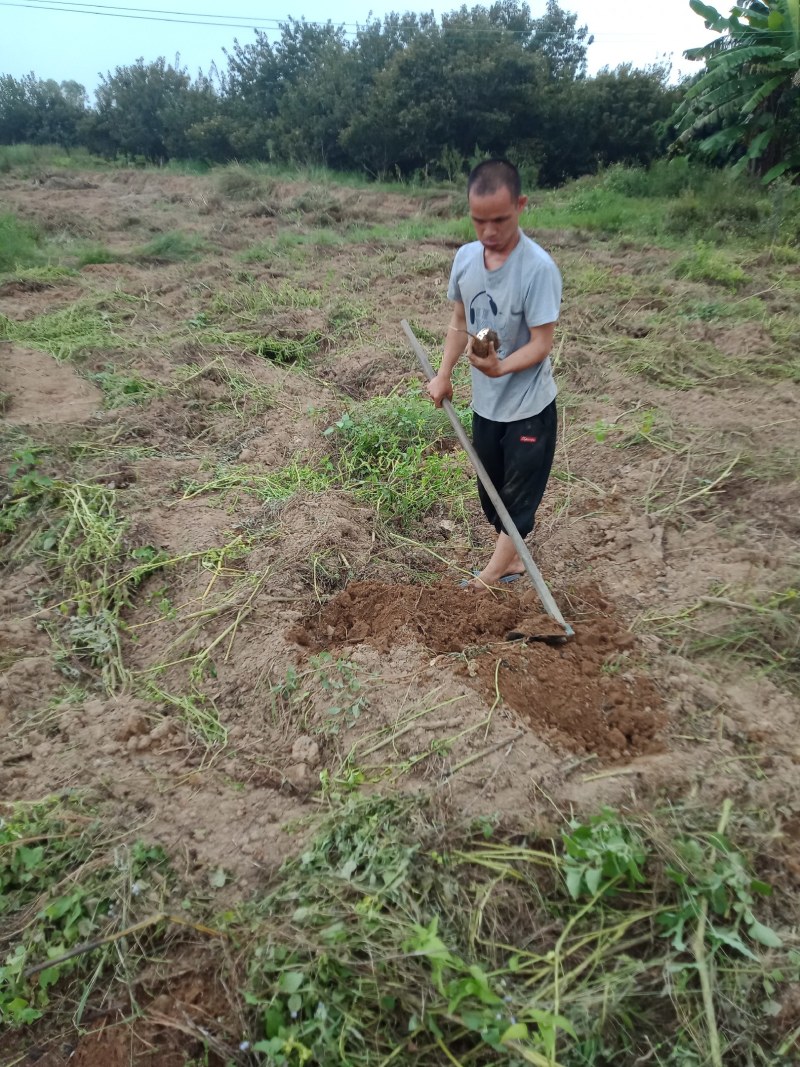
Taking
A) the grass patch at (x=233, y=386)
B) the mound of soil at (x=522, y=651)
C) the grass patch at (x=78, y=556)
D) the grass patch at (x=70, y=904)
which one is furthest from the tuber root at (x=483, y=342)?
the grass patch at (x=233, y=386)

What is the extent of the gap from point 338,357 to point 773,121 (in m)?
9.48

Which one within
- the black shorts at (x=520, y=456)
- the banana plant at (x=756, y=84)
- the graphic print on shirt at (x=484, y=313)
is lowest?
the black shorts at (x=520, y=456)

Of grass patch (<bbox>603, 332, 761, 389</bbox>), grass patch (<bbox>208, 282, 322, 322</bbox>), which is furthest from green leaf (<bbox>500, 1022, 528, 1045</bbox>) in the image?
grass patch (<bbox>208, 282, 322, 322</bbox>)

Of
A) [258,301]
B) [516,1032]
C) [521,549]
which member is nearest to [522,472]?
[521,549]

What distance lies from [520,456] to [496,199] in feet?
3.05

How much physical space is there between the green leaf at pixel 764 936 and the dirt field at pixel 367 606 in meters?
0.16

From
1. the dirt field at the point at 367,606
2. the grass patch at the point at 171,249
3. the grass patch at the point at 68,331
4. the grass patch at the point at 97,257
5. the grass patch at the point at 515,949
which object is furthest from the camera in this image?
the grass patch at the point at 171,249

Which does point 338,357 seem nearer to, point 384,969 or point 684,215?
point 384,969

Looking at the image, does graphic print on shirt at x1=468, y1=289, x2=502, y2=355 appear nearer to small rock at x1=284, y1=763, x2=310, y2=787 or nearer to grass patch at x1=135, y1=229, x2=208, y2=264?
small rock at x1=284, y1=763, x2=310, y2=787

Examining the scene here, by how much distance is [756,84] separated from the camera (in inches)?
394

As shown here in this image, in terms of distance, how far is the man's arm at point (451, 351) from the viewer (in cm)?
268

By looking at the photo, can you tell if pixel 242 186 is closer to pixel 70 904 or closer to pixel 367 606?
pixel 367 606

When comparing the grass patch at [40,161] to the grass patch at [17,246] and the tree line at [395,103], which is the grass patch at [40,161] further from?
the grass patch at [17,246]

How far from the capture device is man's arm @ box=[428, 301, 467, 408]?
105 inches
